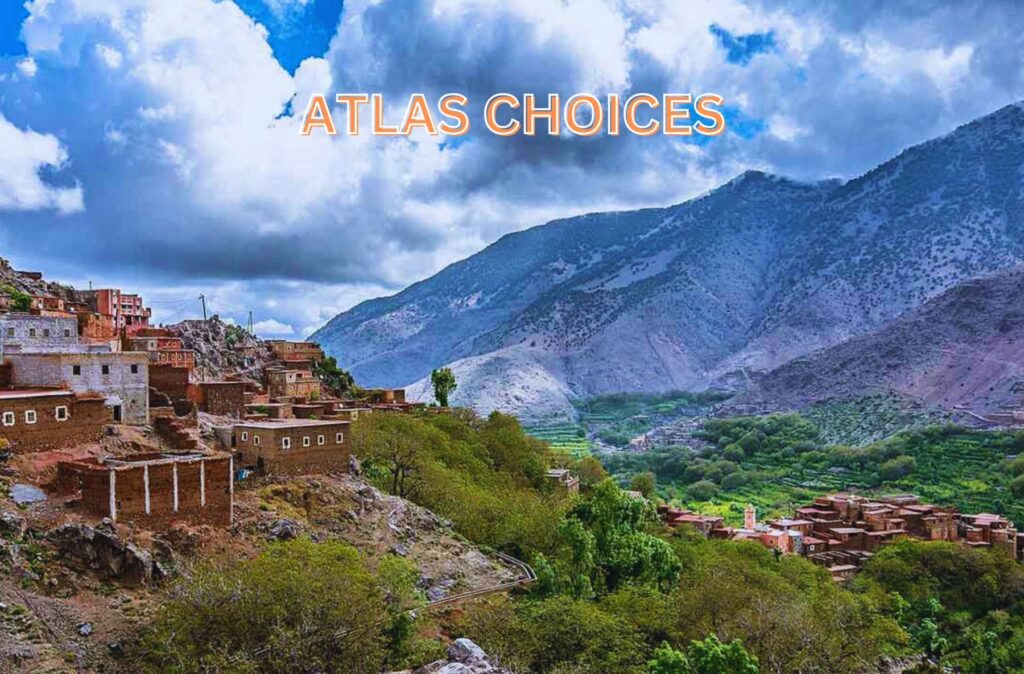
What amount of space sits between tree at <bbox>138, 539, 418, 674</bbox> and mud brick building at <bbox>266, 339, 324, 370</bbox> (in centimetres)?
3654

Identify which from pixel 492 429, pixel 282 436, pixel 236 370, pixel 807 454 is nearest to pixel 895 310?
pixel 807 454

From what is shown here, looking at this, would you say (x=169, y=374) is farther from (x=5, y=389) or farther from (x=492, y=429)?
(x=492, y=429)

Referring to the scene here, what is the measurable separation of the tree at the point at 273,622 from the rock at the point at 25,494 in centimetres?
416

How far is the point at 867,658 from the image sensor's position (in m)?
30.8

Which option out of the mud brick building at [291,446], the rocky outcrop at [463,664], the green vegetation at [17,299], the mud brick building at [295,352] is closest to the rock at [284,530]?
the mud brick building at [291,446]

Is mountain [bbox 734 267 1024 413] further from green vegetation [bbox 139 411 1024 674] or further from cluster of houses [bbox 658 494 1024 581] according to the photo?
green vegetation [bbox 139 411 1024 674]

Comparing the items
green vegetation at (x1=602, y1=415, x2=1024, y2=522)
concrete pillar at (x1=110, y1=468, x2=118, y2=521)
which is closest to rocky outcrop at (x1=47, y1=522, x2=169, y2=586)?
concrete pillar at (x1=110, y1=468, x2=118, y2=521)

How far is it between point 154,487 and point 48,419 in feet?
11.6

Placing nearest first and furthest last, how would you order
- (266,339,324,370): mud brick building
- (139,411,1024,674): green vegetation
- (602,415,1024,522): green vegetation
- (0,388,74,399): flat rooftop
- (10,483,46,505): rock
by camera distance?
(139,411,1024,674): green vegetation
(10,483,46,505): rock
(0,388,74,399): flat rooftop
(266,339,324,370): mud brick building
(602,415,1024,522): green vegetation

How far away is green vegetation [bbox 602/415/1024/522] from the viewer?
7794 cm

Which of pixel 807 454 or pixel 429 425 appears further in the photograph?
pixel 807 454

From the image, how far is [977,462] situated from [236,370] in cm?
7340

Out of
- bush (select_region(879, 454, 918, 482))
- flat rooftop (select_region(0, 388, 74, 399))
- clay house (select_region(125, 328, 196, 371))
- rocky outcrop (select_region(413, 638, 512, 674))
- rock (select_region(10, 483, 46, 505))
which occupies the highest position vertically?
clay house (select_region(125, 328, 196, 371))

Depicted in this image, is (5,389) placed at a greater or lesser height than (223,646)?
greater
